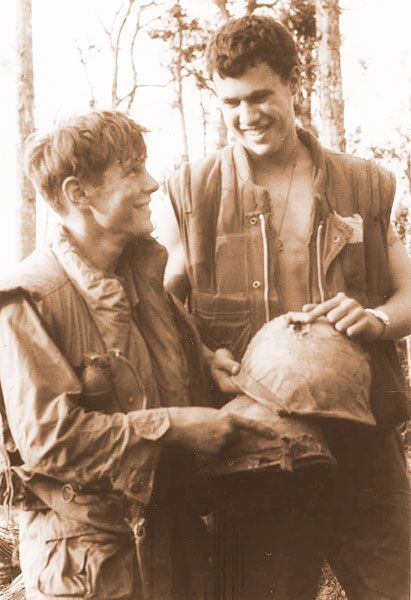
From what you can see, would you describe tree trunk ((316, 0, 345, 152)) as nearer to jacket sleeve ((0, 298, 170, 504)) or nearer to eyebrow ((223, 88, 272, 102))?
eyebrow ((223, 88, 272, 102))

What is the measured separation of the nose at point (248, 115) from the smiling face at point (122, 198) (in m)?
0.57

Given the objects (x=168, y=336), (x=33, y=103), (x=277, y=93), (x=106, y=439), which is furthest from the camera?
(x=33, y=103)

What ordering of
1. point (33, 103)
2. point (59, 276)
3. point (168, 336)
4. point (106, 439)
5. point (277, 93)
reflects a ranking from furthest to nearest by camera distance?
1. point (33, 103)
2. point (277, 93)
3. point (168, 336)
4. point (59, 276)
5. point (106, 439)

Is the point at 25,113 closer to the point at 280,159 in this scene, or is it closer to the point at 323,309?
the point at 280,159

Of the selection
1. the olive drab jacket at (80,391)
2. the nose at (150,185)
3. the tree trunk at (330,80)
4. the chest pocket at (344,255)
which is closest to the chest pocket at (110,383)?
the olive drab jacket at (80,391)

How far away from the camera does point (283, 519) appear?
10.8 ft

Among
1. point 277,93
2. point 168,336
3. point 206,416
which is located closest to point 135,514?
point 206,416

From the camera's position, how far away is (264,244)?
340 centimetres

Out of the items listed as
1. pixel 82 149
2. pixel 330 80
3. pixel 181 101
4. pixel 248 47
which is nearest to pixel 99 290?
pixel 82 149

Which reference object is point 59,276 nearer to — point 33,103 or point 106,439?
point 106,439

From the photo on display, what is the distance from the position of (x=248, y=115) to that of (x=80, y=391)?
1293 mm

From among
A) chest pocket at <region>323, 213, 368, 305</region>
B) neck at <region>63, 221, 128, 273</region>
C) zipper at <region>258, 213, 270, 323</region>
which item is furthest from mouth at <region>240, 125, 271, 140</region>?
neck at <region>63, 221, 128, 273</region>

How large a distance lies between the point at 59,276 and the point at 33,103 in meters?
2.07

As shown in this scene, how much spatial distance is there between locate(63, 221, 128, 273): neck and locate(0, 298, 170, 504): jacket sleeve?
31cm
